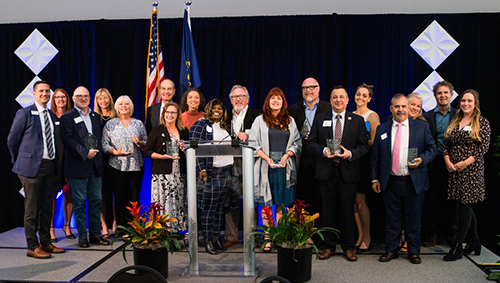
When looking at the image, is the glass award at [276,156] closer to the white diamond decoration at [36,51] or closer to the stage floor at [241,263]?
the stage floor at [241,263]

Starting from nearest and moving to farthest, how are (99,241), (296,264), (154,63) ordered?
(296,264) → (99,241) → (154,63)

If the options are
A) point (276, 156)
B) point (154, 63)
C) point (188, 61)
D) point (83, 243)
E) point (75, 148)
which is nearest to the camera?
point (276, 156)

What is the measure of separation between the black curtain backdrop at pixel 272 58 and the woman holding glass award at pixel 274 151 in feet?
5.31

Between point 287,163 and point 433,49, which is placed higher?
point 433,49

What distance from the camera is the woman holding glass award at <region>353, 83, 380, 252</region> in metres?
4.03

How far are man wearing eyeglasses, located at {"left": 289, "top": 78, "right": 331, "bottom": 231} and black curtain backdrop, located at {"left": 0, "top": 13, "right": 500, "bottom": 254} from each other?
110cm

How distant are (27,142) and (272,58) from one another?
3.27m

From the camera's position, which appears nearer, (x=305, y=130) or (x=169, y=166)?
(x=305, y=130)

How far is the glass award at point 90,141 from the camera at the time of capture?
13.3 feet

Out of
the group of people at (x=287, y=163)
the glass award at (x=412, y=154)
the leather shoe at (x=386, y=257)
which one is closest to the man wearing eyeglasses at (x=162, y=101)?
the group of people at (x=287, y=163)

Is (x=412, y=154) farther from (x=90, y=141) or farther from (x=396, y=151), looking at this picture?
(x=90, y=141)

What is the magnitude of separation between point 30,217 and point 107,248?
82 centimetres

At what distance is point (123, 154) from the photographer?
4.34 m

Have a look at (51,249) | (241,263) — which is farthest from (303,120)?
(51,249)
